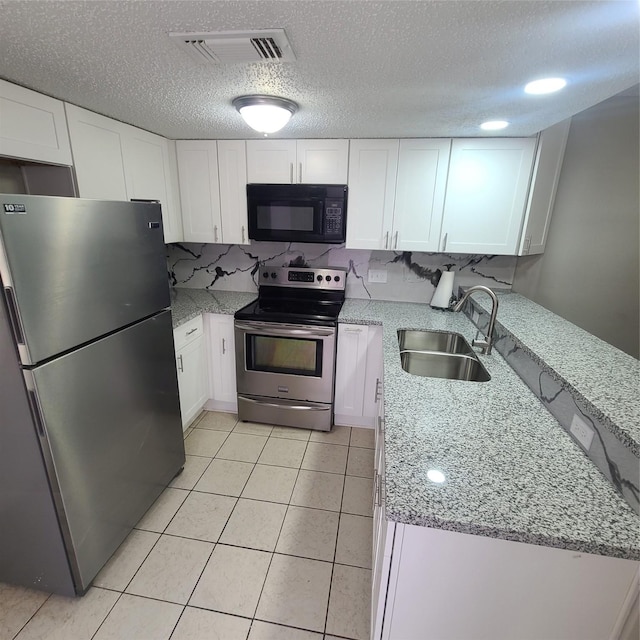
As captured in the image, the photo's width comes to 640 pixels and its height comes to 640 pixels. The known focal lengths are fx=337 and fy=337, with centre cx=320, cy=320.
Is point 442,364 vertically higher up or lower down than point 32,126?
lower down

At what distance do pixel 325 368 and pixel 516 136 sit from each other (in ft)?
6.47

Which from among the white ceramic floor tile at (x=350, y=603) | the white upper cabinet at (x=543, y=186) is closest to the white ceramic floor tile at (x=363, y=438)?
the white ceramic floor tile at (x=350, y=603)

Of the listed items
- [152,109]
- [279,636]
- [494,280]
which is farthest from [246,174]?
[279,636]

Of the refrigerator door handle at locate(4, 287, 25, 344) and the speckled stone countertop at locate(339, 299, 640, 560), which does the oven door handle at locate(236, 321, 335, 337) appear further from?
the refrigerator door handle at locate(4, 287, 25, 344)

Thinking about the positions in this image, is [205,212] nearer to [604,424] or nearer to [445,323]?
[445,323]

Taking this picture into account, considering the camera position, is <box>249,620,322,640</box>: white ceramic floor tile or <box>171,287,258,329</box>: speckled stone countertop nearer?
<box>249,620,322,640</box>: white ceramic floor tile

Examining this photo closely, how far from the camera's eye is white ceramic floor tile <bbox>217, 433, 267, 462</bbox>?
7.63 ft

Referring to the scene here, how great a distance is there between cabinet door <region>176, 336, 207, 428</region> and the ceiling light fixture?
4.86 feet

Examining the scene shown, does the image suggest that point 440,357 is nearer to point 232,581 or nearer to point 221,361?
point 232,581

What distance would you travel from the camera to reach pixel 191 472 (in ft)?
7.15

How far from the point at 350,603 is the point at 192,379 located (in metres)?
1.68

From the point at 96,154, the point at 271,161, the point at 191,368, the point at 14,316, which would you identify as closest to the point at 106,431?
the point at 14,316

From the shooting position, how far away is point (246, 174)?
249cm

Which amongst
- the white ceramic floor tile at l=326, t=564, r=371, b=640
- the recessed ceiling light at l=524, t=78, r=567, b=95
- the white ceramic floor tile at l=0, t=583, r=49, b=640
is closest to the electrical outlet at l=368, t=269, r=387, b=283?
the recessed ceiling light at l=524, t=78, r=567, b=95
